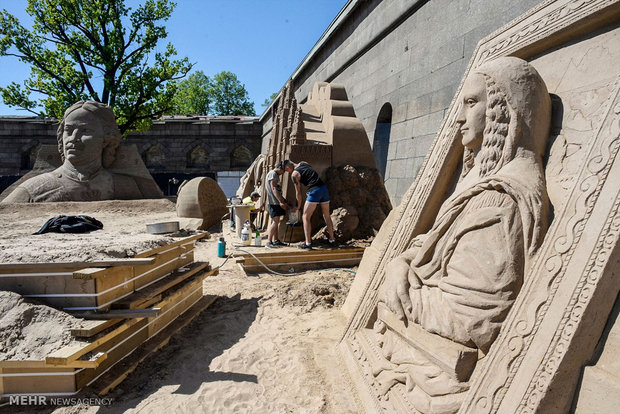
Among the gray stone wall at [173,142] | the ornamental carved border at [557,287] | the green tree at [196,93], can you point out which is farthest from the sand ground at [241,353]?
the green tree at [196,93]

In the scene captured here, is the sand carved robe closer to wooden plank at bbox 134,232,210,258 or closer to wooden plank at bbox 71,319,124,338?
wooden plank at bbox 71,319,124,338

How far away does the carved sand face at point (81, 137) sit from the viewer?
1094 centimetres

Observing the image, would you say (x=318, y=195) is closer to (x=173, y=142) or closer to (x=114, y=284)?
(x=114, y=284)

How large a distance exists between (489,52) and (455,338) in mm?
2250

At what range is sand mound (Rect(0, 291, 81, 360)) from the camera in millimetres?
2209

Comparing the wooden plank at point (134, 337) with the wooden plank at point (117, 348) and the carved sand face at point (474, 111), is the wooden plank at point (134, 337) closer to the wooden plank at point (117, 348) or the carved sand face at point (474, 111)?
the wooden plank at point (117, 348)

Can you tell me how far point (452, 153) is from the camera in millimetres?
2725

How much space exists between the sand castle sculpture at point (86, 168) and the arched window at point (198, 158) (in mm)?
11881

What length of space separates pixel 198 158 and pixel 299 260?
21012 millimetres

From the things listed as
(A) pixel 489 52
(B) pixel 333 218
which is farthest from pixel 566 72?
(B) pixel 333 218

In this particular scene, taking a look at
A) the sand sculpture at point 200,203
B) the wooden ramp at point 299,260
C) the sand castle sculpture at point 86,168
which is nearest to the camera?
the wooden ramp at point 299,260

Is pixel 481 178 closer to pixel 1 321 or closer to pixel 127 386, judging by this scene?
pixel 127 386

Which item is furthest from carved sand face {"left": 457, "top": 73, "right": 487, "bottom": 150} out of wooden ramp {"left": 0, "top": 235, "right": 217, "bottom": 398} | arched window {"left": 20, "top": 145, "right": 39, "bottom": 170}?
arched window {"left": 20, "top": 145, "right": 39, "bottom": 170}

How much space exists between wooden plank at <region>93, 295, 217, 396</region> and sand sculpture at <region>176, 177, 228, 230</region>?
4.85 meters
